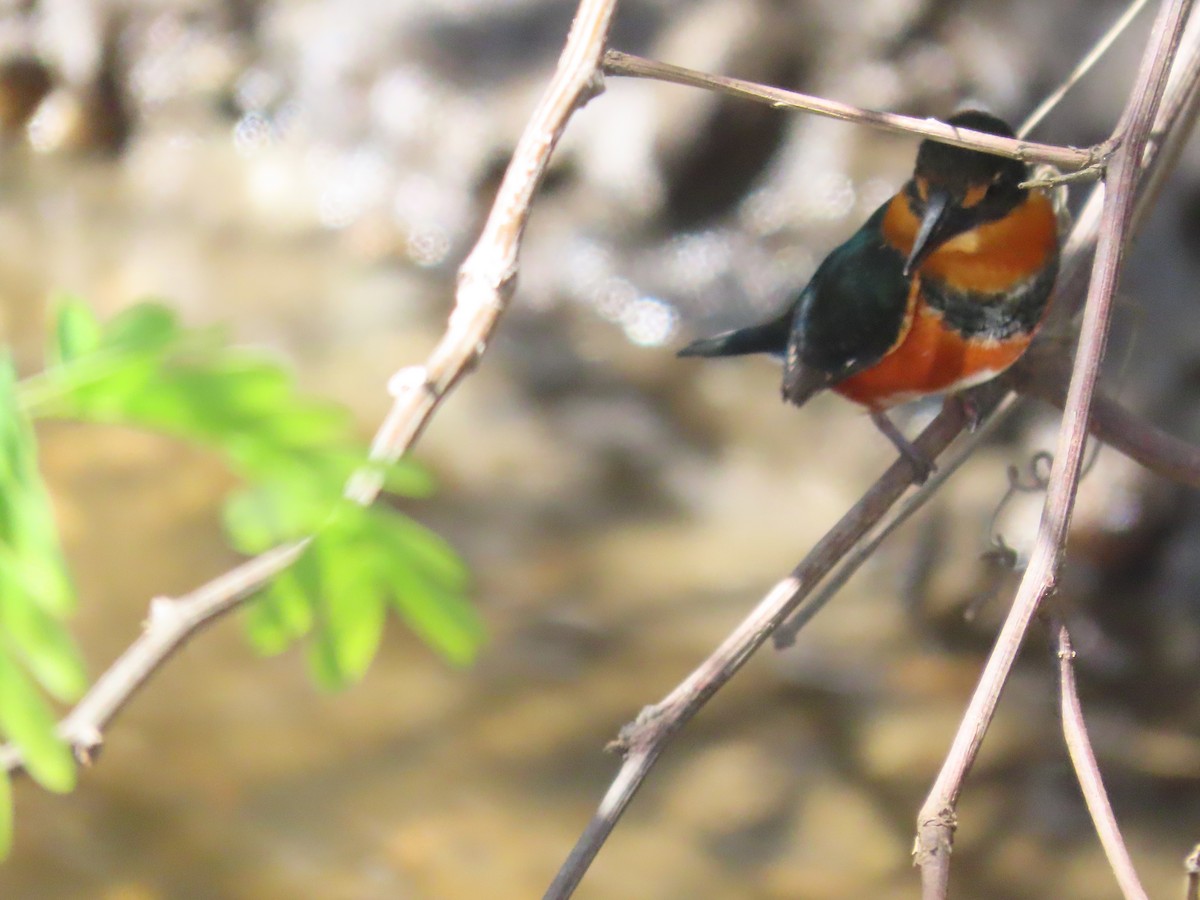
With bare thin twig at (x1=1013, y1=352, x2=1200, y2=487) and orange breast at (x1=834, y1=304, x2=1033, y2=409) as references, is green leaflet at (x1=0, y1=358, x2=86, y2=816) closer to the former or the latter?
bare thin twig at (x1=1013, y1=352, x2=1200, y2=487)

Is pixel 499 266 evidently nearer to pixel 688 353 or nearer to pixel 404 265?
pixel 688 353

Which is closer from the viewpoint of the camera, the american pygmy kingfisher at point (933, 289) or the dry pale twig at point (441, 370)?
the dry pale twig at point (441, 370)

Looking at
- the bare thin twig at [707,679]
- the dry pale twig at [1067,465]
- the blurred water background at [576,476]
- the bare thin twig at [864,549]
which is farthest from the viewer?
the blurred water background at [576,476]

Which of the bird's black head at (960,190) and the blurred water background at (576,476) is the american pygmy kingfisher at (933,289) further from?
the blurred water background at (576,476)

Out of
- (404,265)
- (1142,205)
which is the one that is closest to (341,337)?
(404,265)

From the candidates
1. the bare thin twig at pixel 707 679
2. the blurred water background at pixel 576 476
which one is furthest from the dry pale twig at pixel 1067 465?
the blurred water background at pixel 576 476

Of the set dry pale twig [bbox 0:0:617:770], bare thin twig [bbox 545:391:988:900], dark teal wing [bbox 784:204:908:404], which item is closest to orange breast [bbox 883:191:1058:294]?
dark teal wing [bbox 784:204:908:404]
